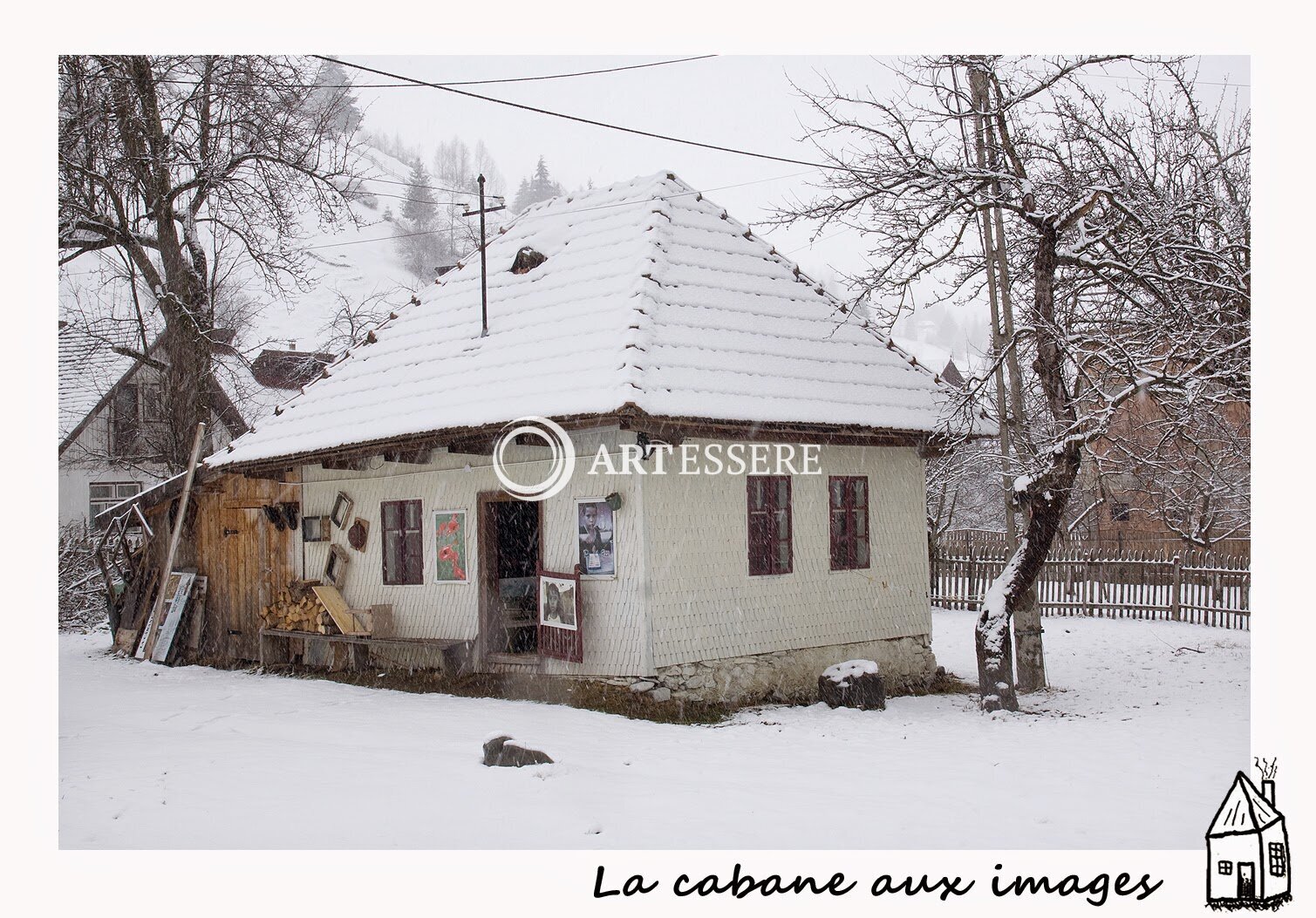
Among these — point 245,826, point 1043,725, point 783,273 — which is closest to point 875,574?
point 1043,725

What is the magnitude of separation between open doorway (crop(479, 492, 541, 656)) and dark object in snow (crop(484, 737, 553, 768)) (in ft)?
10.1

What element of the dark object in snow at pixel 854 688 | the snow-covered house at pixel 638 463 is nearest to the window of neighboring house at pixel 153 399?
the snow-covered house at pixel 638 463

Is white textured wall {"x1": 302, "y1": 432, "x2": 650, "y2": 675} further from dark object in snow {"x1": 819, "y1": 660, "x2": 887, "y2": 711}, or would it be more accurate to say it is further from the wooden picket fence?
the wooden picket fence

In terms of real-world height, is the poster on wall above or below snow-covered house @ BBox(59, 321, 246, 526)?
below

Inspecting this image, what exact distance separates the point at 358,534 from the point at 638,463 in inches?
175

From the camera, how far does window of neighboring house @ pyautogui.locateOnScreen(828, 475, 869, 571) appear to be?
11.3m

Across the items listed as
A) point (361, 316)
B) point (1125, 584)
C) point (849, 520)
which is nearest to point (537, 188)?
point (849, 520)

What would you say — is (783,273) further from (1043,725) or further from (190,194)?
(190,194)

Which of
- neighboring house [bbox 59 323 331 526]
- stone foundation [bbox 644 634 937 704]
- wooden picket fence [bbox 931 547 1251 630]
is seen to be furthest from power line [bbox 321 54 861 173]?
wooden picket fence [bbox 931 547 1251 630]

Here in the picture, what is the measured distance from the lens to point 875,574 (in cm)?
1174

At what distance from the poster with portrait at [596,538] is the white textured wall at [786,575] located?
412 millimetres

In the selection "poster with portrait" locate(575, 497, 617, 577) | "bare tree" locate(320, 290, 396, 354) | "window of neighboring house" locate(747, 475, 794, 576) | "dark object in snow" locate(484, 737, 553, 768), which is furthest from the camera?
"bare tree" locate(320, 290, 396, 354)

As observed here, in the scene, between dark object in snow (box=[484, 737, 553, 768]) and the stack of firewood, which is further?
the stack of firewood
